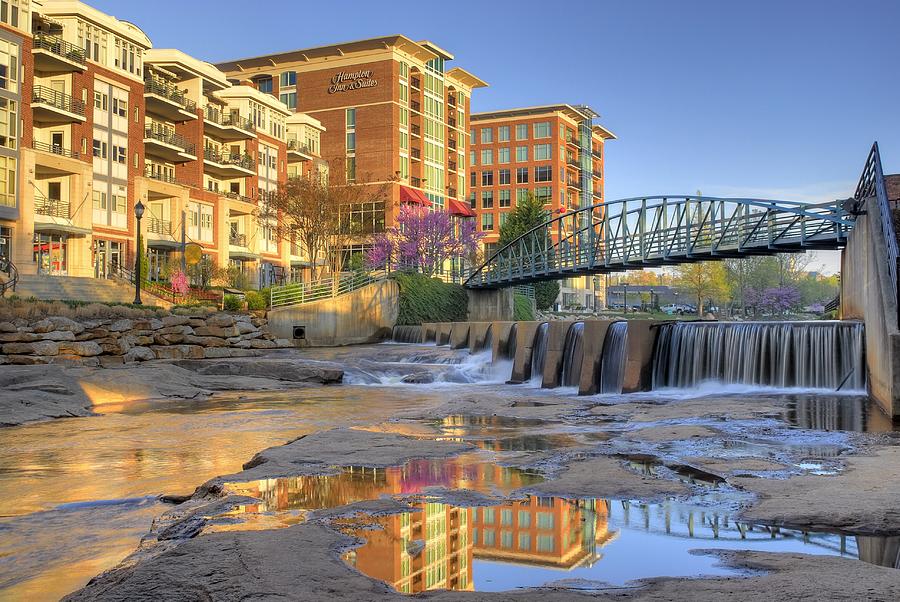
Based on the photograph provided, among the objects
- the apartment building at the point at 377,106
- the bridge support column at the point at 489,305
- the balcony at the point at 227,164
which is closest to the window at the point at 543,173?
the apartment building at the point at 377,106

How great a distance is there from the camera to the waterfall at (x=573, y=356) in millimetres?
23016

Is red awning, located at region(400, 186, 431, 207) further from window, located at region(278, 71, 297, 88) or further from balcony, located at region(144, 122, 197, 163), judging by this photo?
balcony, located at region(144, 122, 197, 163)

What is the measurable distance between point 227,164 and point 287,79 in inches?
970

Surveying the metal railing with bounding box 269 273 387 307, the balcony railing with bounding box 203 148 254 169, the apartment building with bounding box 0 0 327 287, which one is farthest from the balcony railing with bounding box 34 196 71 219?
the balcony railing with bounding box 203 148 254 169

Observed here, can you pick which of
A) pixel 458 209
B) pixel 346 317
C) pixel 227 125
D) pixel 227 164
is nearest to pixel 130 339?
pixel 346 317

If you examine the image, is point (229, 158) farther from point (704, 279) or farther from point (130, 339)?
point (704, 279)

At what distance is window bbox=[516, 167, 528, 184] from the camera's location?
11906 centimetres

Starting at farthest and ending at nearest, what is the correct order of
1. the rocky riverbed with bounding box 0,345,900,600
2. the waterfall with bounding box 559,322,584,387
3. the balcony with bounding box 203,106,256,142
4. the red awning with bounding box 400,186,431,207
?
the red awning with bounding box 400,186,431,207 < the balcony with bounding box 203,106,256,142 < the waterfall with bounding box 559,322,584,387 < the rocky riverbed with bounding box 0,345,900,600

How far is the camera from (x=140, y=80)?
5788cm

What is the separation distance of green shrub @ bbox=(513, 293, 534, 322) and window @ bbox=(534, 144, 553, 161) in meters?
53.6

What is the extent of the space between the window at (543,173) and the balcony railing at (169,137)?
6282 centimetres

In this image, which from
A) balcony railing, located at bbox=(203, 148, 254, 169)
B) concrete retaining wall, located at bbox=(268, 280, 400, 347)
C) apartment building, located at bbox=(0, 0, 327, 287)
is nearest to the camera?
concrete retaining wall, located at bbox=(268, 280, 400, 347)

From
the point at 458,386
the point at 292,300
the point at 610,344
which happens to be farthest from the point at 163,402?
the point at 292,300

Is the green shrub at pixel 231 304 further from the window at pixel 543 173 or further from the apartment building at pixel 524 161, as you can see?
the window at pixel 543 173
